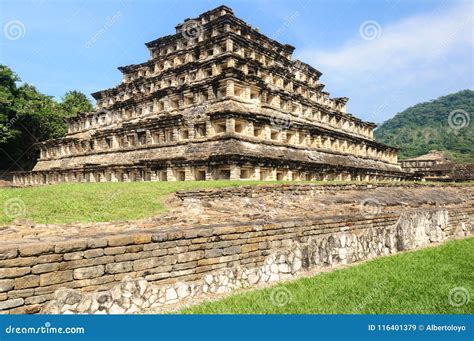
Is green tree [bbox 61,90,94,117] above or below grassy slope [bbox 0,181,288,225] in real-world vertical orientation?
above

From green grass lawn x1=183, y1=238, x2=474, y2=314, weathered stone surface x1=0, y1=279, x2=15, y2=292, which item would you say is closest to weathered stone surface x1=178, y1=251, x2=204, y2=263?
green grass lawn x1=183, y1=238, x2=474, y2=314

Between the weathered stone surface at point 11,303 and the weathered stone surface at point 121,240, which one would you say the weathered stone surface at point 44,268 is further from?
the weathered stone surface at point 121,240

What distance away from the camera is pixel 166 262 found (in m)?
6.01

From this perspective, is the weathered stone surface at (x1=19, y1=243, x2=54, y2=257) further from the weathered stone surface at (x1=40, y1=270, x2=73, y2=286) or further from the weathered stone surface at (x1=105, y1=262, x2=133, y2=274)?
the weathered stone surface at (x1=105, y1=262, x2=133, y2=274)

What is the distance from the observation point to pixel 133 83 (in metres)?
38.7

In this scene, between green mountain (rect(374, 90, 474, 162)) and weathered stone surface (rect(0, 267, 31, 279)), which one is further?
green mountain (rect(374, 90, 474, 162))

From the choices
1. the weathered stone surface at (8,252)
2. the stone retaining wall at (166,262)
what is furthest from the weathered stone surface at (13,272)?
the weathered stone surface at (8,252)

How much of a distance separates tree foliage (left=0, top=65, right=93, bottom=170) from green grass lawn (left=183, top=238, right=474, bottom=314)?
43.6 metres

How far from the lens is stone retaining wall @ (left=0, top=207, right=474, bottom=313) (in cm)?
472

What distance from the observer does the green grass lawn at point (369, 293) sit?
210 inches

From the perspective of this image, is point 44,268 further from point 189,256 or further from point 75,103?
point 75,103

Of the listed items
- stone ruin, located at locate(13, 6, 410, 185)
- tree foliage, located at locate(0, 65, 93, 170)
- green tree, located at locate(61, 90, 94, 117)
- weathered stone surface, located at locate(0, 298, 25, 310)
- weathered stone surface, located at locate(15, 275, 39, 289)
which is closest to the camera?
weathered stone surface, located at locate(0, 298, 25, 310)

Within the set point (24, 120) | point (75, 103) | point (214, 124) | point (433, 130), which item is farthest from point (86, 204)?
point (433, 130)

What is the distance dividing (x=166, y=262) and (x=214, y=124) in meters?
19.8
